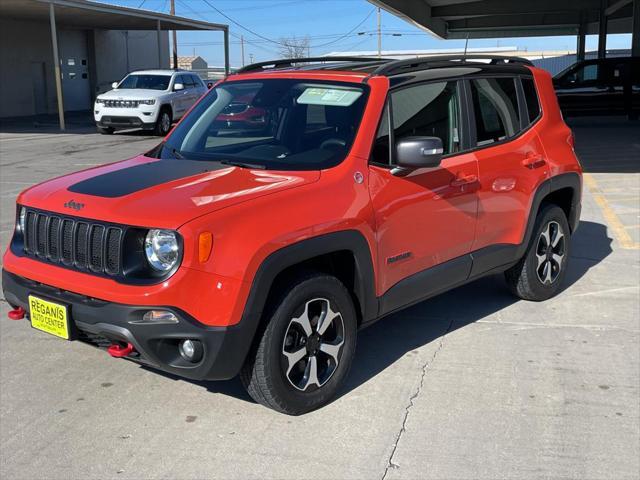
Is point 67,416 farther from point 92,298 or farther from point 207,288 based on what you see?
point 207,288

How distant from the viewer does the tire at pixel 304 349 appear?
3.51m

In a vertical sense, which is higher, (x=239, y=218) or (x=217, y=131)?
(x=217, y=131)

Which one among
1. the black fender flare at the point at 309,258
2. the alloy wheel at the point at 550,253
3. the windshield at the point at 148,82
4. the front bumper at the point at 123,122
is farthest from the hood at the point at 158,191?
the windshield at the point at 148,82

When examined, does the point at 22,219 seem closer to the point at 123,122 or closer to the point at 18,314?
the point at 18,314

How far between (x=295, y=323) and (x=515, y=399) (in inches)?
54.1

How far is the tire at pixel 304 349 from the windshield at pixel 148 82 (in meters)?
18.6

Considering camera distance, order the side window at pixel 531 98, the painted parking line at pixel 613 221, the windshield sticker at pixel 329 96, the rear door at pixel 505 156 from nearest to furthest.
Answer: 1. the windshield sticker at pixel 329 96
2. the rear door at pixel 505 156
3. the side window at pixel 531 98
4. the painted parking line at pixel 613 221

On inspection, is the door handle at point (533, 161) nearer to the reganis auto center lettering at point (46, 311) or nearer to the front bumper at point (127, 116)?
the reganis auto center lettering at point (46, 311)

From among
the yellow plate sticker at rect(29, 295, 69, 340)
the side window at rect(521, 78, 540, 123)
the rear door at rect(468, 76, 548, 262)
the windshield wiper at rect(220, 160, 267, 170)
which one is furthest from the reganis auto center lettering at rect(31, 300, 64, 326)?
the side window at rect(521, 78, 540, 123)

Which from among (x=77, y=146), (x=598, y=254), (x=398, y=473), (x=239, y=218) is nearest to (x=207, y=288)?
(x=239, y=218)

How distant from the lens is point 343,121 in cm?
415

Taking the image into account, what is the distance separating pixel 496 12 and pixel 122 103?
18673mm

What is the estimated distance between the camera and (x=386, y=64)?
4430 mm

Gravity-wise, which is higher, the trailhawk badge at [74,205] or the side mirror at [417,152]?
the side mirror at [417,152]
